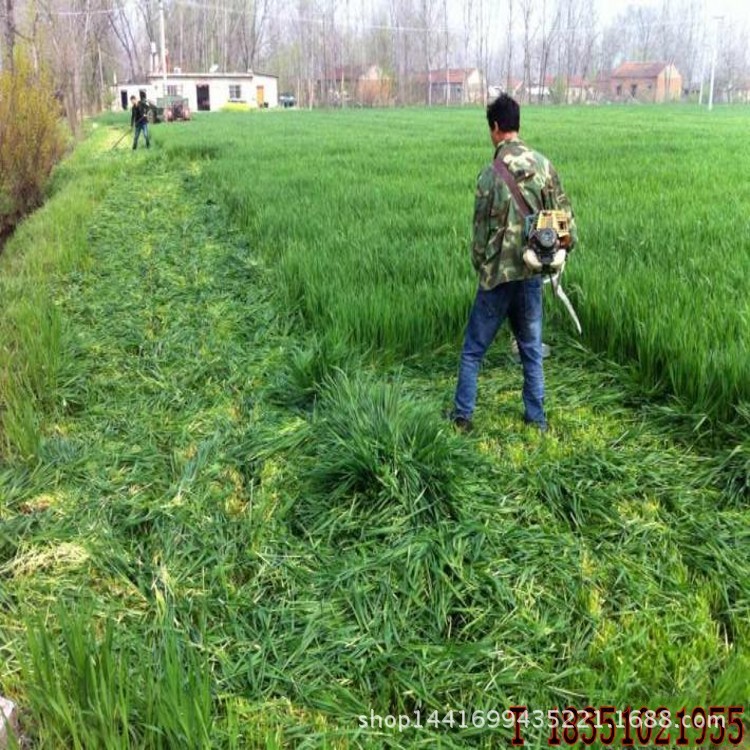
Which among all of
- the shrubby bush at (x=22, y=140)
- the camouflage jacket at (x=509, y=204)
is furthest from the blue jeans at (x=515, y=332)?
the shrubby bush at (x=22, y=140)

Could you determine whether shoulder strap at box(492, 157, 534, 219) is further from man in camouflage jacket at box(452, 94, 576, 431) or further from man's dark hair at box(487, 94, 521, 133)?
man's dark hair at box(487, 94, 521, 133)

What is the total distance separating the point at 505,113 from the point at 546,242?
0.62 m

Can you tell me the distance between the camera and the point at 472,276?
523 centimetres

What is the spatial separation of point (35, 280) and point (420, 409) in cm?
474

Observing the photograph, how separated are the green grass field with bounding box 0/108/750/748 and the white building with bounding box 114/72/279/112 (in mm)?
56154

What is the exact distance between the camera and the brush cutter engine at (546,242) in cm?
325

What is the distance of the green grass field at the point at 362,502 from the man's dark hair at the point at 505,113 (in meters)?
1.32

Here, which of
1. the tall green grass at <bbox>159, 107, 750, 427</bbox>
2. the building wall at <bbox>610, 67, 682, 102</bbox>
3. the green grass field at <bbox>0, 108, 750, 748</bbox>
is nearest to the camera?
the green grass field at <bbox>0, 108, 750, 748</bbox>

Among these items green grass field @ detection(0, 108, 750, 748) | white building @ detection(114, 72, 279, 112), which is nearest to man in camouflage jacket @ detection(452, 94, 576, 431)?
green grass field @ detection(0, 108, 750, 748)

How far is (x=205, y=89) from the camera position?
5934cm

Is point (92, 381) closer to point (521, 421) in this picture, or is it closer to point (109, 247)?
point (521, 421)

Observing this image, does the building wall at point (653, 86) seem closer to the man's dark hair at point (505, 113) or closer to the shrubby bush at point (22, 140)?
the shrubby bush at point (22, 140)

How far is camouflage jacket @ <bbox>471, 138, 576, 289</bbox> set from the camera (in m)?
3.34

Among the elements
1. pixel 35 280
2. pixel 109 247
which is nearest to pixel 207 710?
pixel 35 280
